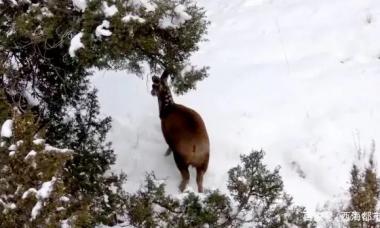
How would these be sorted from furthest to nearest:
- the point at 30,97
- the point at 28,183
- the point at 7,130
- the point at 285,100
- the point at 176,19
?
1. the point at 285,100
2. the point at 30,97
3. the point at 176,19
4. the point at 7,130
5. the point at 28,183

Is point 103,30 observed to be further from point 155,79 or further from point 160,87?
point 160,87

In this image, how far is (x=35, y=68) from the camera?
7.11 metres

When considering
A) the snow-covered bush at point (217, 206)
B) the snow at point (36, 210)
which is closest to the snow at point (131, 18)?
the snow-covered bush at point (217, 206)

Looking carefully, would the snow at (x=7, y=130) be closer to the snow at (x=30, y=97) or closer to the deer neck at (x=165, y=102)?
the snow at (x=30, y=97)

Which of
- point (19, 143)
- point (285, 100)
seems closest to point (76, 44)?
point (19, 143)

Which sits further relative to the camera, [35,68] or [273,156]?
[273,156]

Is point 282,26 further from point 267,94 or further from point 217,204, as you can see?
point 217,204

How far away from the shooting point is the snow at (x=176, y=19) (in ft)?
20.4

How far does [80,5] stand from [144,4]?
1.86 feet

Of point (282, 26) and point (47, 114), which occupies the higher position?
point (282, 26)

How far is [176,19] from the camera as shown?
634 centimetres

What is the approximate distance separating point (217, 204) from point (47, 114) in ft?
7.36

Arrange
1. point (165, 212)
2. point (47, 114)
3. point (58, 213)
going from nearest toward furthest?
point (58, 213) < point (165, 212) < point (47, 114)

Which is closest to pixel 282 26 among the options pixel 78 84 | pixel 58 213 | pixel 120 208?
pixel 78 84
